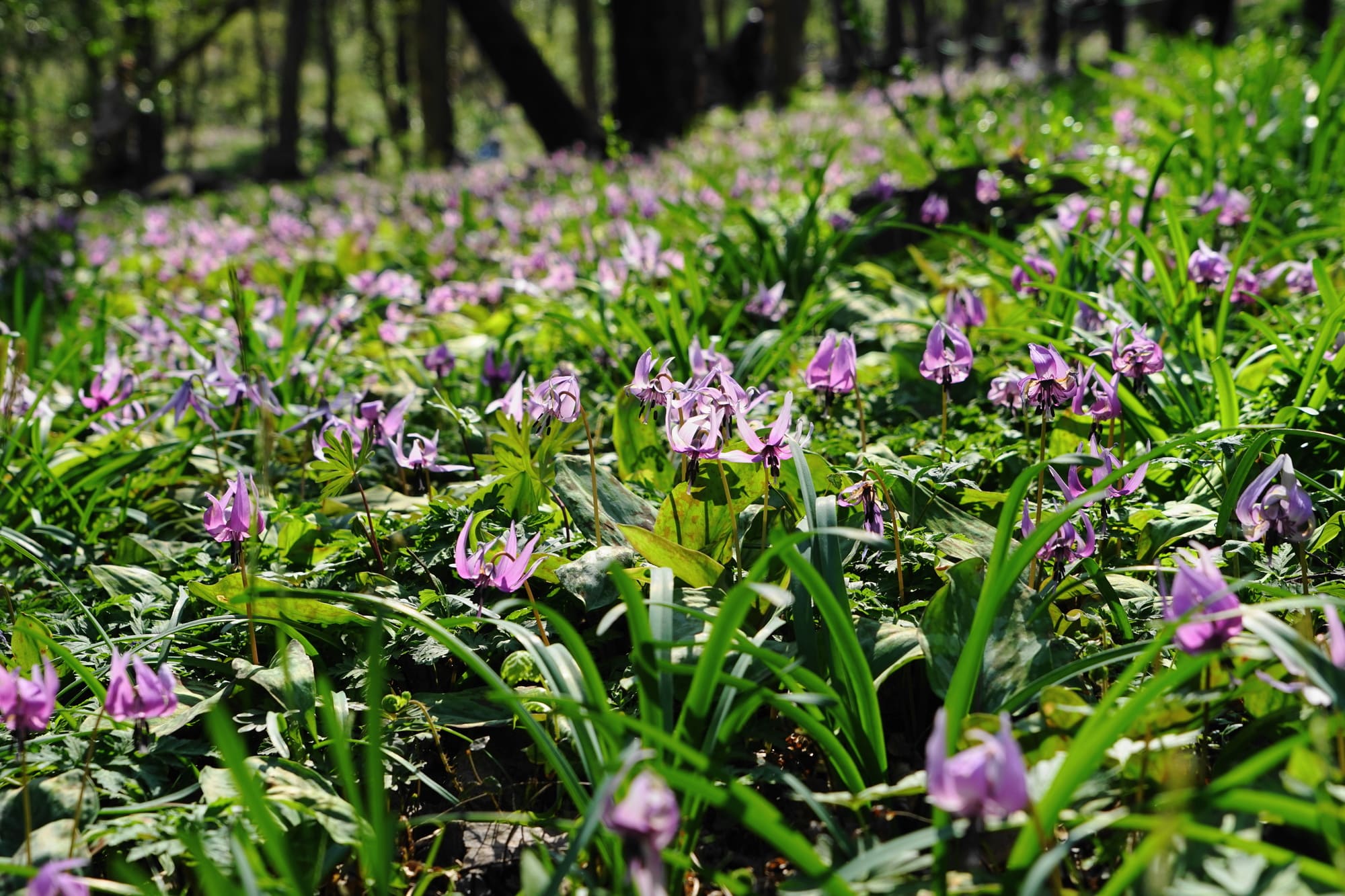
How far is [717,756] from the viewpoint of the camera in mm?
1372

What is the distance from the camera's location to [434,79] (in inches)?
565

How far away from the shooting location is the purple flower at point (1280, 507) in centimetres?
145

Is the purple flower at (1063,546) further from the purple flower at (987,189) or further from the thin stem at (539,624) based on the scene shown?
the purple flower at (987,189)

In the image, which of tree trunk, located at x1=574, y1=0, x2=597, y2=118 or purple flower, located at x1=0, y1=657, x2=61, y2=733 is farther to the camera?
tree trunk, located at x1=574, y1=0, x2=597, y2=118

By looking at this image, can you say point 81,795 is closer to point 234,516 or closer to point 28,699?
point 28,699

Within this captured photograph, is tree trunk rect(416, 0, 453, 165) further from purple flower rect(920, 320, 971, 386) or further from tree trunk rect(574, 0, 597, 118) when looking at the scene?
purple flower rect(920, 320, 971, 386)

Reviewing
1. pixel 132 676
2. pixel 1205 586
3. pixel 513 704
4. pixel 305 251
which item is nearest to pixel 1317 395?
pixel 1205 586

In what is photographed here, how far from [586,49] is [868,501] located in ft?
69.4

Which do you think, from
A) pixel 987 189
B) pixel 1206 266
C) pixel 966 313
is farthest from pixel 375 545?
pixel 987 189

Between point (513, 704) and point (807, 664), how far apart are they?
0.47 m

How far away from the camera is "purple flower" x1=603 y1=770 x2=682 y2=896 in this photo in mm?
944

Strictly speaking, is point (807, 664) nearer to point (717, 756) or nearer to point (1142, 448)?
point (717, 756)

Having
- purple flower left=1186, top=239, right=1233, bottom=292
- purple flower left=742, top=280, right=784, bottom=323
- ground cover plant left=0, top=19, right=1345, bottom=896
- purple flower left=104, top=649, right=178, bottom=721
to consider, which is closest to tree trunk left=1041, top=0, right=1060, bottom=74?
ground cover plant left=0, top=19, right=1345, bottom=896

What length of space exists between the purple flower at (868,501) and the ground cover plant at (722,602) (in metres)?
0.01
